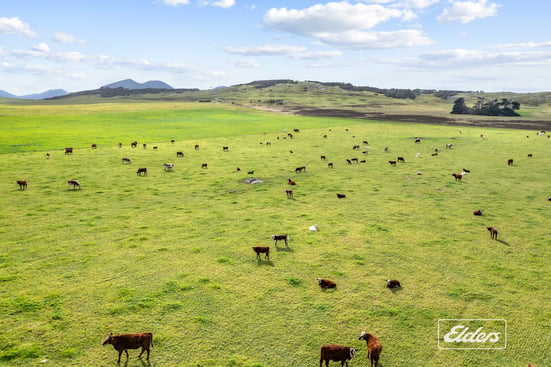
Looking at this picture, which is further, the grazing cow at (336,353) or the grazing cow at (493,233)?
the grazing cow at (493,233)

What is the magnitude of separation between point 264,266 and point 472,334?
9.19 metres

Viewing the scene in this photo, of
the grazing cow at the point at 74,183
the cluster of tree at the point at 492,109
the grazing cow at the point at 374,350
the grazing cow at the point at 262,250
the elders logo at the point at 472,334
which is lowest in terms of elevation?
the elders logo at the point at 472,334

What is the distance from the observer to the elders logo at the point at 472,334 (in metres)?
→ 11.7

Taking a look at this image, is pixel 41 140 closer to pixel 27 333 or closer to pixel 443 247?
pixel 27 333

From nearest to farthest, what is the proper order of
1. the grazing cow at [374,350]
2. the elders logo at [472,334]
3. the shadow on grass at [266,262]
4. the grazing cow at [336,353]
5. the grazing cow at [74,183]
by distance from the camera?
the grazing cow at [336,353] < the grazing cow at [374,350] < the elders logo at [472,334] < the shadow on grass at [266,262] < the grazing cow at [74,183]

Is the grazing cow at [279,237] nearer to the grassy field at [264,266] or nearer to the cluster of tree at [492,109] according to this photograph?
the grassy field at [264,266]

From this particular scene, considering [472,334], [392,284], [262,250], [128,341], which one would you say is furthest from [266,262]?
[472,334]

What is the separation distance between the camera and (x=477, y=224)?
75.6 feet

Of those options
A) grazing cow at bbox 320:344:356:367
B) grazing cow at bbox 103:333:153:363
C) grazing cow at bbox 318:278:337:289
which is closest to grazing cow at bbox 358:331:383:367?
grazing cow at bbox 320:344:356:367

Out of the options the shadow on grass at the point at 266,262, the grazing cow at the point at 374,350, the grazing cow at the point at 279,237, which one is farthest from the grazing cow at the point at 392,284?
the grazing cow at the point at 279,237

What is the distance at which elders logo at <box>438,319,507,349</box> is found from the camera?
11.7 metres

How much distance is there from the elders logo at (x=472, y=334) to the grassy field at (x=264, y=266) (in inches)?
11.6

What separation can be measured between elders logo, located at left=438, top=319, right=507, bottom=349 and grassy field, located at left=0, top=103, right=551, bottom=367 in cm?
30

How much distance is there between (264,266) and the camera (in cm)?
1677
